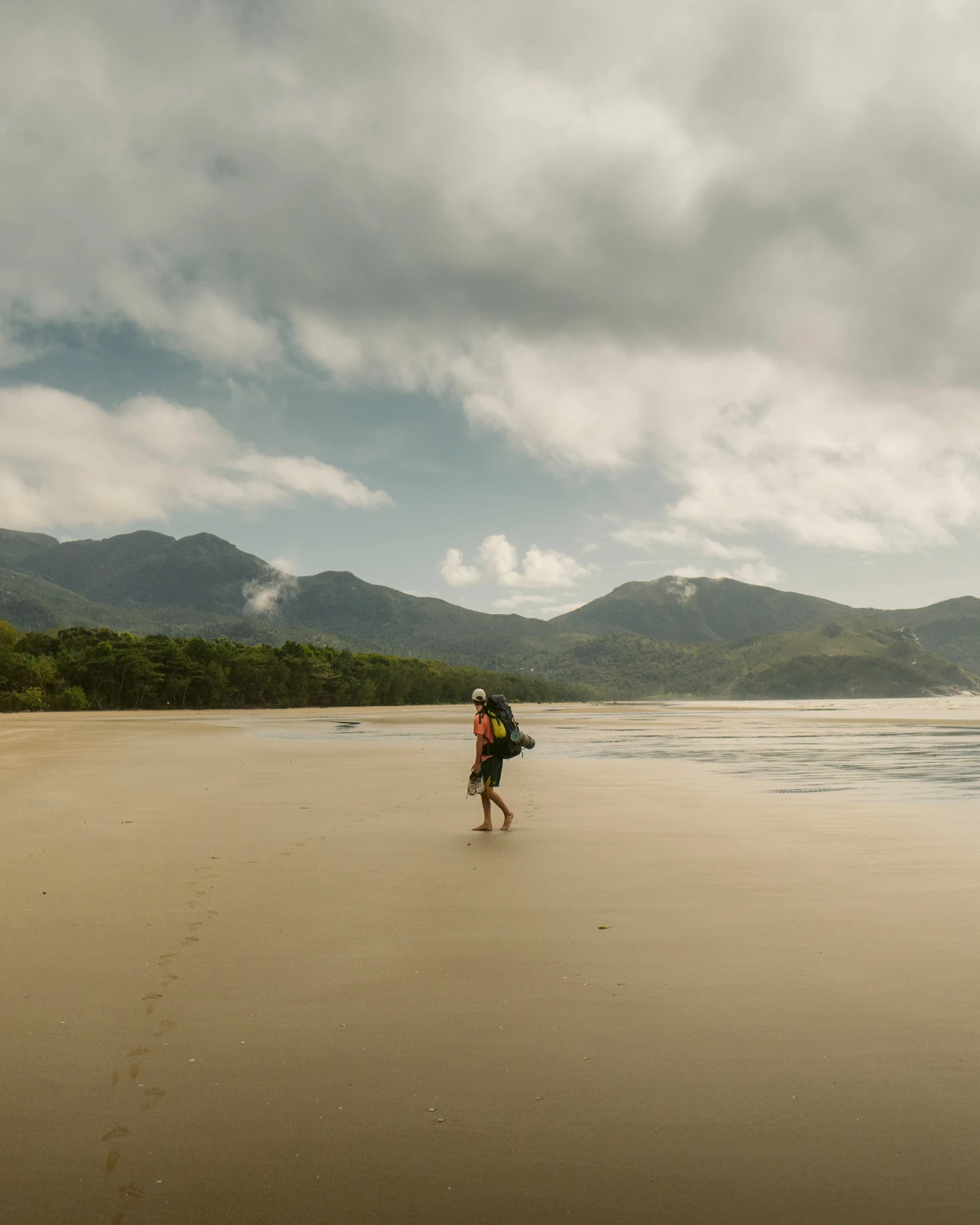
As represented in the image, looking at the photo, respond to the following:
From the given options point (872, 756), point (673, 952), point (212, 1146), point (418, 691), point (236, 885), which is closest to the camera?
point (212, 1146)

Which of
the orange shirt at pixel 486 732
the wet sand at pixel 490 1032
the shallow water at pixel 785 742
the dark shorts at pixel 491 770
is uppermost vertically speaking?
the orange shirt at pixel 486 732

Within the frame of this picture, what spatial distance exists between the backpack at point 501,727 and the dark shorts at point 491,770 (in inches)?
3.9

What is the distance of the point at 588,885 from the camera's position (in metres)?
9.28

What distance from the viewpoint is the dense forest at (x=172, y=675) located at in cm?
9138

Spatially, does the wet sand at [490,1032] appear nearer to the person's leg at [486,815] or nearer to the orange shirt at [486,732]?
the person's leg at [486,815]

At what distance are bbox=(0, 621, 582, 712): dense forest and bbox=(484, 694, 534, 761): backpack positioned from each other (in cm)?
8458

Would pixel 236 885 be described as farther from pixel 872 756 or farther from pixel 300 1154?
pixel 872 756

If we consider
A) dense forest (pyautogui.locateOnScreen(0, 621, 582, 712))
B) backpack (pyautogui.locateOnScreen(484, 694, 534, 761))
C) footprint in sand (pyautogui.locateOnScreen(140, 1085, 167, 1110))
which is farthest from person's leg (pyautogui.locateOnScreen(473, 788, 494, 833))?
dense forest (pyautogui.locateOnScreen(0, 621, 582, 712))

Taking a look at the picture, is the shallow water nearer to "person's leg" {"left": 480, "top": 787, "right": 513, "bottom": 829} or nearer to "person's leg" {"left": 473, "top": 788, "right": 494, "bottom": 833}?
"person's leg" {"left": 480, "top": 787, "right": 513, "bottom": 829}

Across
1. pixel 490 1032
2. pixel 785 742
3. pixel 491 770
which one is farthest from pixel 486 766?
pixel 785 742

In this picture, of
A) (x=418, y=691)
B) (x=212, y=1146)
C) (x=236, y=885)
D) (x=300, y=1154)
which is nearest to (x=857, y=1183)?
(x=300, y=1154)

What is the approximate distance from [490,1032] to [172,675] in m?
106

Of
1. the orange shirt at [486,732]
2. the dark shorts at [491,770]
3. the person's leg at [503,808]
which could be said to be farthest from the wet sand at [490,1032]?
the orange shirt at [486,732]

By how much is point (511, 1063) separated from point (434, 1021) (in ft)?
2.47
